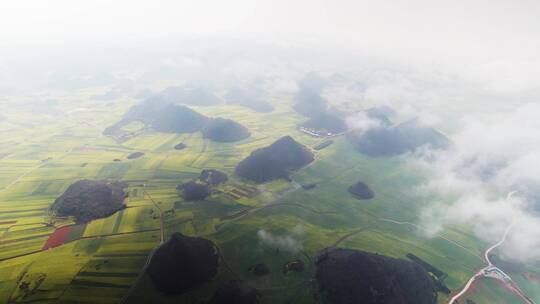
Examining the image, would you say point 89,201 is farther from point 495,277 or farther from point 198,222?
point 495,277

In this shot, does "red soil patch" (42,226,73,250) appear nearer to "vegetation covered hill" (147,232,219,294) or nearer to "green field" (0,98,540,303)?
"green field" (0,98,540,303)

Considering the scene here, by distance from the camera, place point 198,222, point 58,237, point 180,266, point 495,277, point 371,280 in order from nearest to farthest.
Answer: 1. point 371,280
2. point 180,266
3. point 58,237
4. point 495,277
5. point 198,222

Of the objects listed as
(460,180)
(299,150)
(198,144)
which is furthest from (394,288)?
(198,144)

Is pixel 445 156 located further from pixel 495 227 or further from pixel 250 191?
pixel 250 191

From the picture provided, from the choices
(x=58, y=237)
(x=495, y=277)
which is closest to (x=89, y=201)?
(x=58, y=237)

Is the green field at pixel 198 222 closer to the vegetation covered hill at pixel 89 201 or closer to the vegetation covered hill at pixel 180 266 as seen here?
the vegetation covered hill at pixel 180 266

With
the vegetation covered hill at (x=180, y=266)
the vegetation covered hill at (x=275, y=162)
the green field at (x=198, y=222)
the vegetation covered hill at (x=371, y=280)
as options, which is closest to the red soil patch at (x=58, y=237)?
the green field at (x=198, y=222)

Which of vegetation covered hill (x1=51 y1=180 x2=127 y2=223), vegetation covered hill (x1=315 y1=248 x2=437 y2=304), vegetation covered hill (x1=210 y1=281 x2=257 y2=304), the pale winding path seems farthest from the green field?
vegetation covered hill (x1=315 y1=248 x2=437 y2=304)
